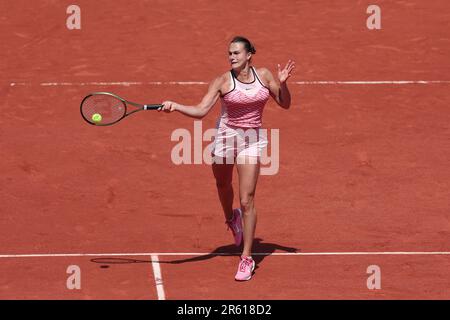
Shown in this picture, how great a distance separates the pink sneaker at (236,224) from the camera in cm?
1512

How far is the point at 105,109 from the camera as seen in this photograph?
14.5 m

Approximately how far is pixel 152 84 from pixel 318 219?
571cm

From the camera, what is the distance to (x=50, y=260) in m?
15.1

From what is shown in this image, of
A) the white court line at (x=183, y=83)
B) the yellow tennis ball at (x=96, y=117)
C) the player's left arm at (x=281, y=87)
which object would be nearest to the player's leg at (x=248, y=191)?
the player's left arm at (x=281, y=87)

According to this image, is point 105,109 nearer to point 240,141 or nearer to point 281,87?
point 240,141

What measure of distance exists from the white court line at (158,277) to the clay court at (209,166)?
1.3 inches

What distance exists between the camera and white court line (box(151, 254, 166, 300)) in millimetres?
13781

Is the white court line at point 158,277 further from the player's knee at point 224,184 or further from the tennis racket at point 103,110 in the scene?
the tennis racket at point 103,110

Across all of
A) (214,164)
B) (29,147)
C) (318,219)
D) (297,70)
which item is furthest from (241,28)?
(214,164)

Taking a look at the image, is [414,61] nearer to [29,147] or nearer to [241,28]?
[241,28]

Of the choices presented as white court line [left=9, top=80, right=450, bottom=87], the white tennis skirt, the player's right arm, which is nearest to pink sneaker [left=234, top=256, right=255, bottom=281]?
the white tennis skirt

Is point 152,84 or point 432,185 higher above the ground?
point 152,84

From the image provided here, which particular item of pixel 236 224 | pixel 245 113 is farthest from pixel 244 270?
pixel 245 113

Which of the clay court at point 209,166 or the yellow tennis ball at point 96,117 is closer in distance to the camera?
the yellow tennis ball at point 96,117
